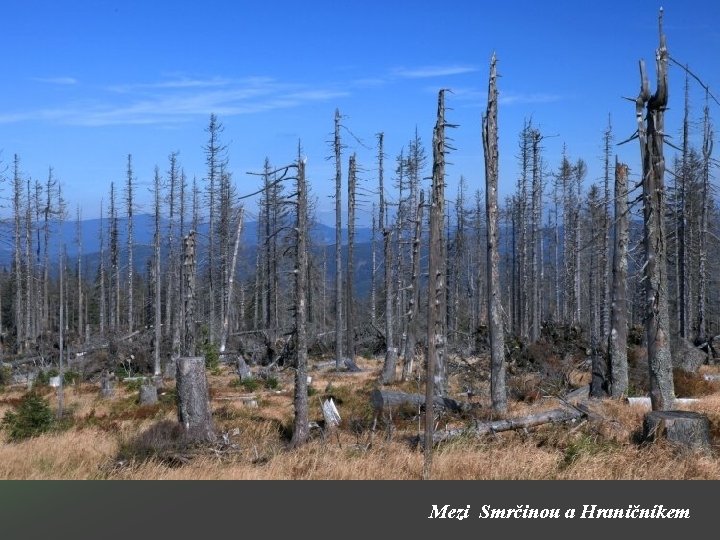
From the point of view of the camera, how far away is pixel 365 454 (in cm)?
1000

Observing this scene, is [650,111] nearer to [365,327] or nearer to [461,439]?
[461,439]

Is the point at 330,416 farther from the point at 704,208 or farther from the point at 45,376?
the point at 704,208

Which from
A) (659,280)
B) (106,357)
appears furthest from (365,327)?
(659,280)

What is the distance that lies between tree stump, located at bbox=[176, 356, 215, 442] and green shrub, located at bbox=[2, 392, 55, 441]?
4614mm

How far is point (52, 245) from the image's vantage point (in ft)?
197

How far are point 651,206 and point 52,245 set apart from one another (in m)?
55.9

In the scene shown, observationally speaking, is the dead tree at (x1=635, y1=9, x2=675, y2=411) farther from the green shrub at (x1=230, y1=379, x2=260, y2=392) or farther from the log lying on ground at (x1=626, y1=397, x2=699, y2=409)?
the green shrub at (x1=230, y1=379, x2=260, y2=392)

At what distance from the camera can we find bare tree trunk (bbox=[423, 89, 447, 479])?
25.2 ft

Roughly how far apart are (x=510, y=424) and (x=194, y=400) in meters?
5.46

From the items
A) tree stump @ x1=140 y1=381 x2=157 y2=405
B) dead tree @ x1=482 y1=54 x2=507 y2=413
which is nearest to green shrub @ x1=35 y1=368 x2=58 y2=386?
tree stump @ x1=140 y1=381 x2=157 y2=405

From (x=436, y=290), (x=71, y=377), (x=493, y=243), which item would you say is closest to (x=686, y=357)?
(x=493, y=243)

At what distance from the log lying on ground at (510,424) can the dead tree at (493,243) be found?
439cm

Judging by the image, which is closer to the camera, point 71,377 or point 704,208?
point 71,377

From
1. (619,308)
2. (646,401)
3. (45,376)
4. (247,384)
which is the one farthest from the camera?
(45,376)
